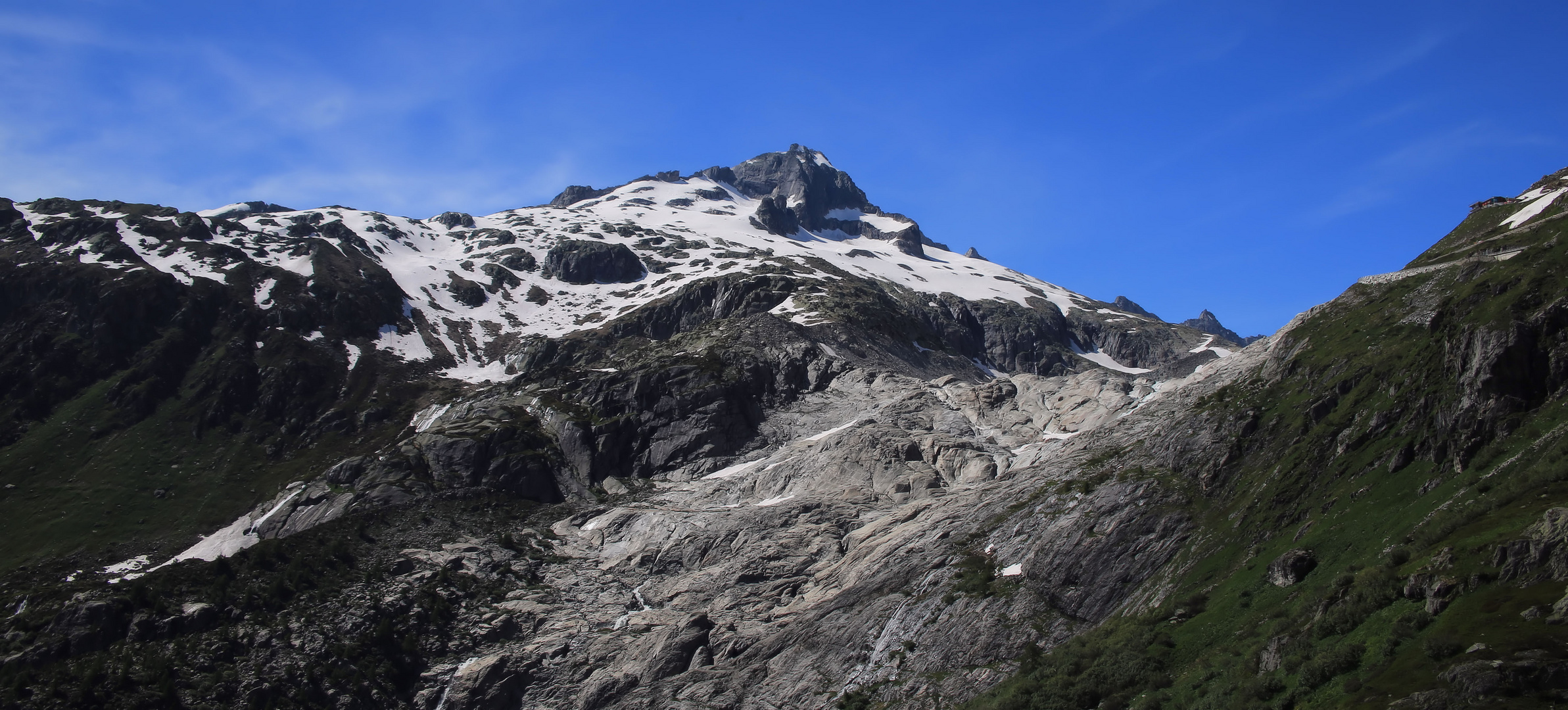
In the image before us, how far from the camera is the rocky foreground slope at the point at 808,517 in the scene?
44219 mm

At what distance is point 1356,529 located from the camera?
48.5 metres

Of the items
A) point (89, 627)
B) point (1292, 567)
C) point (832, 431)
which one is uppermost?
point (832, 431)

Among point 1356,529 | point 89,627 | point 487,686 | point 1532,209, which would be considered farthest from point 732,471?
point 1532,209

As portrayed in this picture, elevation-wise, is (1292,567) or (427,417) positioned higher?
(427,417)

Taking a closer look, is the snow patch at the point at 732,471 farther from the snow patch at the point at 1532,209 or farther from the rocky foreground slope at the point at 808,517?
the snow patch at the point at 1532,209

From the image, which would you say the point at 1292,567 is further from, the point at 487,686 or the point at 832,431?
the point at 832,431

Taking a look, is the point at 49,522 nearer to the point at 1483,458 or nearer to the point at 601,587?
the point at 601,587

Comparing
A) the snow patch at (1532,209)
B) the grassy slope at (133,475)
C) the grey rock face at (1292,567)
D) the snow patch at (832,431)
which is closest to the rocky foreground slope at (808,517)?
the grey rock face at (1292,567)

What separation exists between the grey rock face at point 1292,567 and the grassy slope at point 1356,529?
577 millimetres

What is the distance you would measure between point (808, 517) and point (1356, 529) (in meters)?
54.4

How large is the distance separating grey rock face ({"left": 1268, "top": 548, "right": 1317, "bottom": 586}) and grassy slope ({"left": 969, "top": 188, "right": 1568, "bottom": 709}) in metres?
0.58

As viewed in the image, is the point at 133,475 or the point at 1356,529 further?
the point at 133,475

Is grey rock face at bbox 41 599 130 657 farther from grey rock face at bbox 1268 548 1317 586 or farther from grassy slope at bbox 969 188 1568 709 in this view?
grey rock face at bbox 1268 548 1317 586

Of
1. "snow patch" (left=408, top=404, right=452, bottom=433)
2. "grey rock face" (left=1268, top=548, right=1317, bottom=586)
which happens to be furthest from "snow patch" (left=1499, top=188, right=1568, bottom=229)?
"snow patch" (left=408, top=404, right=452, bottom=433)
